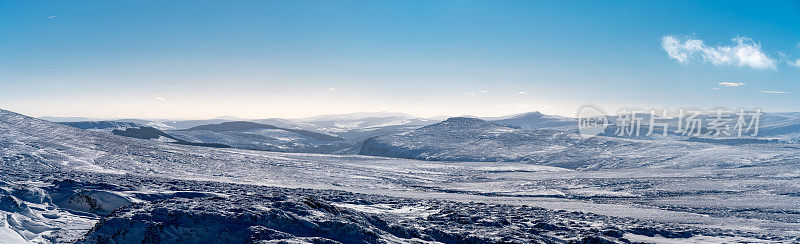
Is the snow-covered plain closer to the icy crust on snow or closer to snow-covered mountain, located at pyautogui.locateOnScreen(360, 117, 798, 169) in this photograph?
the icy crust on snow

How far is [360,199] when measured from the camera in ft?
45.3

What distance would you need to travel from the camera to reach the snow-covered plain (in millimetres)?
7242

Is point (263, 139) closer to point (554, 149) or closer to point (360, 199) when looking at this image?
point (554, 149)

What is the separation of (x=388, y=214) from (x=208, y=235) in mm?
5295

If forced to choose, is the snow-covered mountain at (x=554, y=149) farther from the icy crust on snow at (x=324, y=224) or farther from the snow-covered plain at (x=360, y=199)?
the icy crust on snow at (x=324, y=224)

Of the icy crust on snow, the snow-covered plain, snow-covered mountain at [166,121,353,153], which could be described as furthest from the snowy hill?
the icy crust on snow

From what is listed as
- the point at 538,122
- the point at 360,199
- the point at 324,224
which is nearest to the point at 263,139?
the point at 360,199

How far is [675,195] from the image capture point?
65.2ft

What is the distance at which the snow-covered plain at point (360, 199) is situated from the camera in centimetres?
724

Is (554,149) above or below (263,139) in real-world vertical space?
above

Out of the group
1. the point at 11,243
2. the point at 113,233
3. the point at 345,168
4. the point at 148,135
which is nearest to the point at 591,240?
the point at 113,233

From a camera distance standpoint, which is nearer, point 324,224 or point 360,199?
point 324,224

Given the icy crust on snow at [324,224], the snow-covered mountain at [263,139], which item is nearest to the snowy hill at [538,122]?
the snow-covered mountain at [263,139]

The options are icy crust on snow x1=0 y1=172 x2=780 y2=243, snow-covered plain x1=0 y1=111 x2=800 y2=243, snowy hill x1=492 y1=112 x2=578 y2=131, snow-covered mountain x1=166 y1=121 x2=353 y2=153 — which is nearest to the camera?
icy crust on snow x1=0 y1=172 x2=780 y2=243
